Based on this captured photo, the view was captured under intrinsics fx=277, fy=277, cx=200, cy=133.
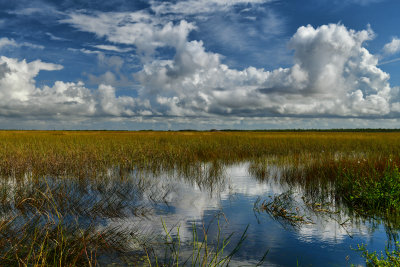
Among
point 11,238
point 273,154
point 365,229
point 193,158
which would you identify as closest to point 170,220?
point 11,238

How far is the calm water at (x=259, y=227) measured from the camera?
4.50 m

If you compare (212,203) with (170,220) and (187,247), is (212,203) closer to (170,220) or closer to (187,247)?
(170,220)

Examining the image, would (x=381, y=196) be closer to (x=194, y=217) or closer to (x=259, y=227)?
(x=259, y=227)

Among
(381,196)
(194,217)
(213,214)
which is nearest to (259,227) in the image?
(213,214)

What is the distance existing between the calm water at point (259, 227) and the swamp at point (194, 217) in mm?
20

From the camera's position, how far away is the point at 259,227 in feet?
18.7

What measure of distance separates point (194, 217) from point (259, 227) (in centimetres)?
145

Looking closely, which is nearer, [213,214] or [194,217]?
[194,217]

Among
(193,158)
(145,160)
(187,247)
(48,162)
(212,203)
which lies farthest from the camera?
(193,158)

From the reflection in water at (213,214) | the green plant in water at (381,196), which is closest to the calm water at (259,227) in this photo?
the reflection in water at (213,214)

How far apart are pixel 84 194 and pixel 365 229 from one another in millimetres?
6976

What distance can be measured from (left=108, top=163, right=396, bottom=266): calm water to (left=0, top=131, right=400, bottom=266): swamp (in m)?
0.02

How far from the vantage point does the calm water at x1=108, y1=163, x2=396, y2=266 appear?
4504 millimetres

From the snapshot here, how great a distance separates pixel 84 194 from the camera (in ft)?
25.5
